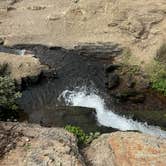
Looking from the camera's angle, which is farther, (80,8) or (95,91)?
(80,8)

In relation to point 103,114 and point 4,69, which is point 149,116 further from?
point 4,69

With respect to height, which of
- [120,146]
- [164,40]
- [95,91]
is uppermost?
[120,146]

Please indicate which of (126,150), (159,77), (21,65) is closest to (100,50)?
(159,77)

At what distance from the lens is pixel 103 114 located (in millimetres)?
18734

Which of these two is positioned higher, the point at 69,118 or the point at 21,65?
the point at 21,65

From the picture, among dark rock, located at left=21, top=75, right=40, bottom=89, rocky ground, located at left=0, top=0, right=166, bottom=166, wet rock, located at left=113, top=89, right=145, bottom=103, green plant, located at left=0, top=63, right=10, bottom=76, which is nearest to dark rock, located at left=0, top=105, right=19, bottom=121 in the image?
rocky ground, located at left=0, top=0, right=166, bottom=166

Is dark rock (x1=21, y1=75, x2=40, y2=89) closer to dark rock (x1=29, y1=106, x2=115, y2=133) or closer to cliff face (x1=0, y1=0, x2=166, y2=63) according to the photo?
dark rock (x1=29, y1=106, x2=115, y2=133)

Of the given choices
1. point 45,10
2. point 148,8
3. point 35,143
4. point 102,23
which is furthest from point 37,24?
point 35,143

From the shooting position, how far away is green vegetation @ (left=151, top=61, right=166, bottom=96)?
20688mm

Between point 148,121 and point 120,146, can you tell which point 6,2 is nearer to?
point 148,121

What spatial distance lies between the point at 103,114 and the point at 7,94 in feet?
14.9

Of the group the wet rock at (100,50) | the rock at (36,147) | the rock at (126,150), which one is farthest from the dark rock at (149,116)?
the wet rock at (100,50)

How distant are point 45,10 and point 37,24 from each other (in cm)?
330

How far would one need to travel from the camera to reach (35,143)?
1048 centimetres
